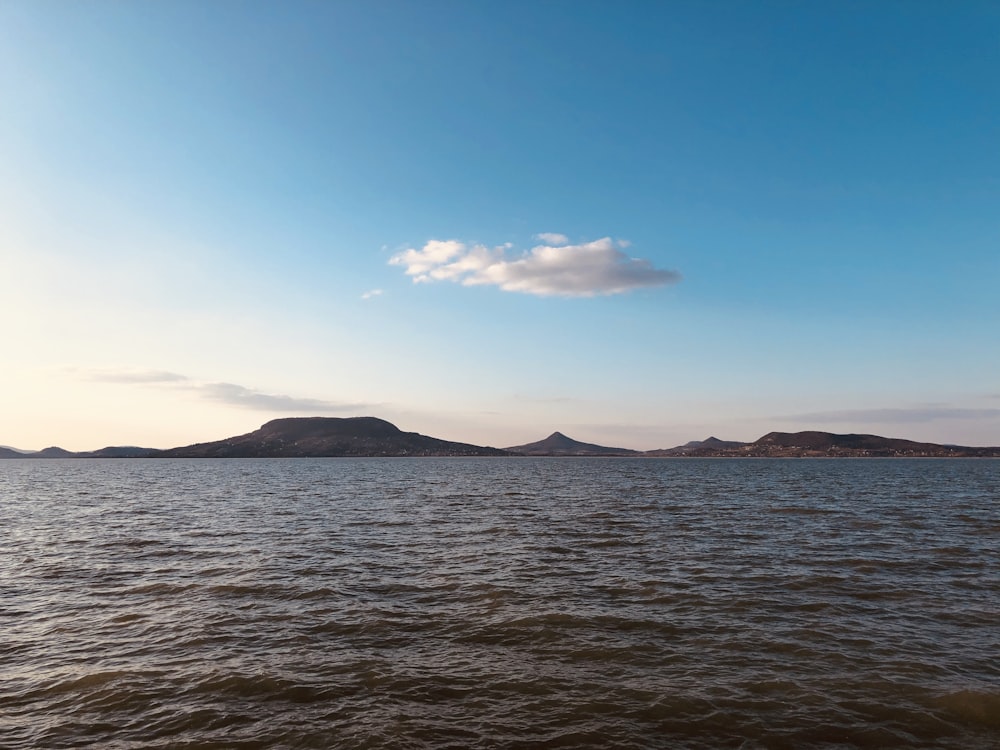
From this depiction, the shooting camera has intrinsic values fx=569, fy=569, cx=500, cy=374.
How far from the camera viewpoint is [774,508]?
53.2m

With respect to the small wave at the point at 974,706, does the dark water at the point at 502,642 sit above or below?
above

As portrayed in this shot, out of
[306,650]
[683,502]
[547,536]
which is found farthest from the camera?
[683,502]

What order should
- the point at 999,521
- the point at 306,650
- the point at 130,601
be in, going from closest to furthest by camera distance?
the point at 306,650 < the point at 130,601 < the point at 999,521

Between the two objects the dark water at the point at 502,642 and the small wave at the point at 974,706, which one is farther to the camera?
the small wave at the point at 974,706

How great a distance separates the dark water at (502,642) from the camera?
38.4ft

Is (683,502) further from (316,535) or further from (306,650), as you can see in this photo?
(306,650)

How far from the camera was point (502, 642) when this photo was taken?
16531 millimetres

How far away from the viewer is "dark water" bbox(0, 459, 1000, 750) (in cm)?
1170

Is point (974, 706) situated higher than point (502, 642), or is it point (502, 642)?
point (502, 642)

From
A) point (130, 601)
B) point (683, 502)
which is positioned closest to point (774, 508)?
point (683, 502)

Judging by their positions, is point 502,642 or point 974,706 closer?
point 974,706

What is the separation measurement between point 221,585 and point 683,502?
47.8 m

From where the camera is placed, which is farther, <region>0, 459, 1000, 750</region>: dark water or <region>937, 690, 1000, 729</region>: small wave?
<region>937, 690, 1000, 729</region>: small wave

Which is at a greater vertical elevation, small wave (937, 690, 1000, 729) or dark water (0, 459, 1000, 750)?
dark water (0, 459, 1000, 750)
